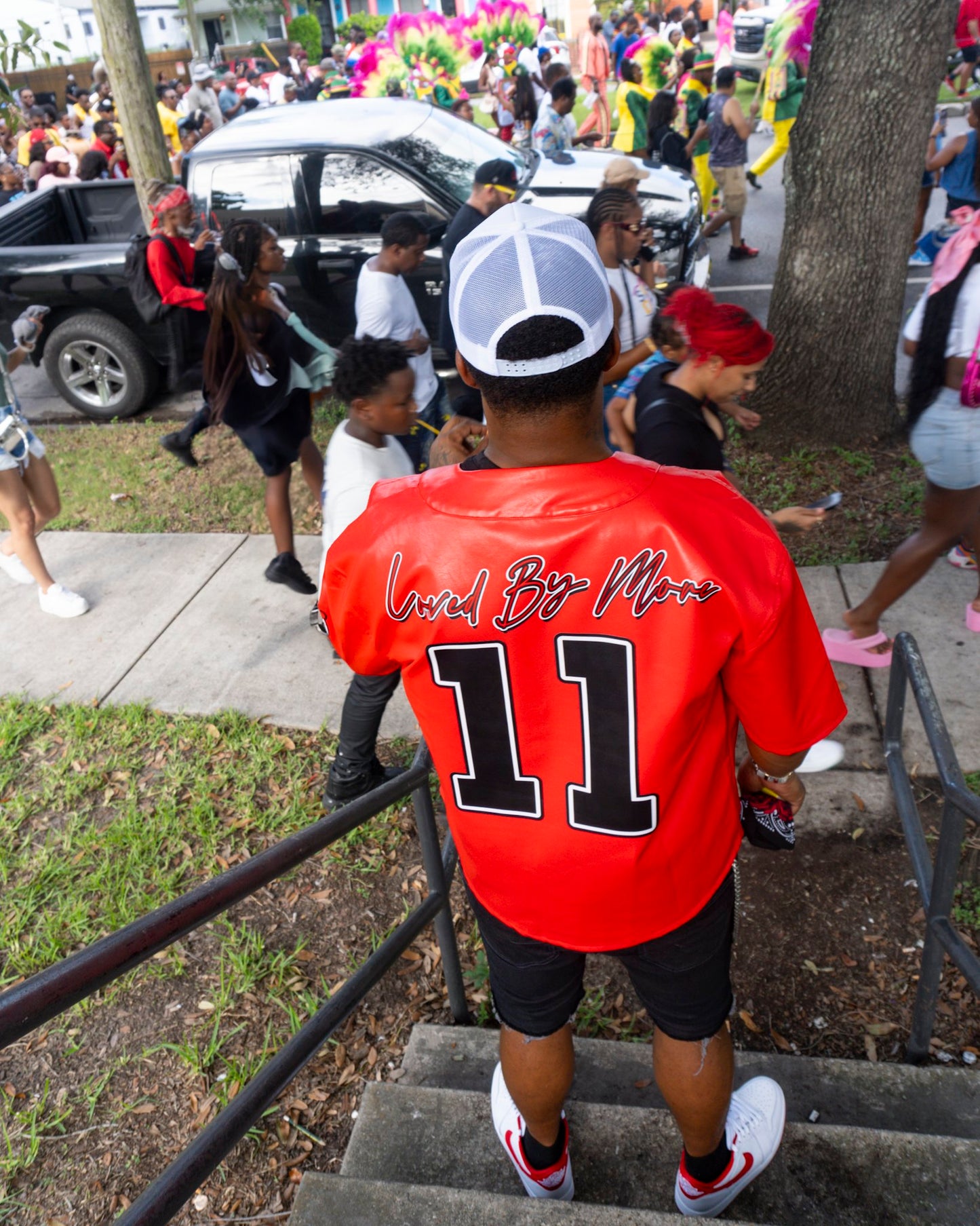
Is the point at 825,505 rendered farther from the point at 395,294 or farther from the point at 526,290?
the point at 395,294

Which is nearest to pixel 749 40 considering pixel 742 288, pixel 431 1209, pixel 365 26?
pixel 742 288

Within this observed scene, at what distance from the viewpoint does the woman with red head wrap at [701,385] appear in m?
2.86

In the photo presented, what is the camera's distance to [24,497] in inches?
185

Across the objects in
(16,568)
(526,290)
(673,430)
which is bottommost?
(16,568)

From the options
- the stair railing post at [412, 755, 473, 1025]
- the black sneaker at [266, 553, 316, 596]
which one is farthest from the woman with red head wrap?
the black sneaker at [266, 553, 316, 596]

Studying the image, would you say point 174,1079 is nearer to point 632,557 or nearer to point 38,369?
point 632,557

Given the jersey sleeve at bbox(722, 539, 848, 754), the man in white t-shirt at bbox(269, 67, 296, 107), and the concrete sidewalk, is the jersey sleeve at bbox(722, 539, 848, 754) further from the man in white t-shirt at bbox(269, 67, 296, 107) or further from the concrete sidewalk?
the man in white t-shirt at bbox(269, 67, 296, 107)

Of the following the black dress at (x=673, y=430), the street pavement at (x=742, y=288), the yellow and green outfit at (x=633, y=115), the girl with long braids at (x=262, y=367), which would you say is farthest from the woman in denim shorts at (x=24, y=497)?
the yellow and green outfit at (x=633, y=115)

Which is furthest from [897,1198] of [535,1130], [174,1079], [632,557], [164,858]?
[164,858]

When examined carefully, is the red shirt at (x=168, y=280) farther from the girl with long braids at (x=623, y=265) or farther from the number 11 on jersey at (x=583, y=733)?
the number 11 on jersey at (x=583, y=733)

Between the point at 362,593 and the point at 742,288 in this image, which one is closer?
the point at 362,593

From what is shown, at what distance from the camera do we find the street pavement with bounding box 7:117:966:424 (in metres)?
7.75

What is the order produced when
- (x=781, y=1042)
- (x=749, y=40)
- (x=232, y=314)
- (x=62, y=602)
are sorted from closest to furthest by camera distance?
(x=781, y=1042)
(x=232, y=314)
(x=62, y=602)
(x=749, y=40)

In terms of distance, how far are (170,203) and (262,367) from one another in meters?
1.81
